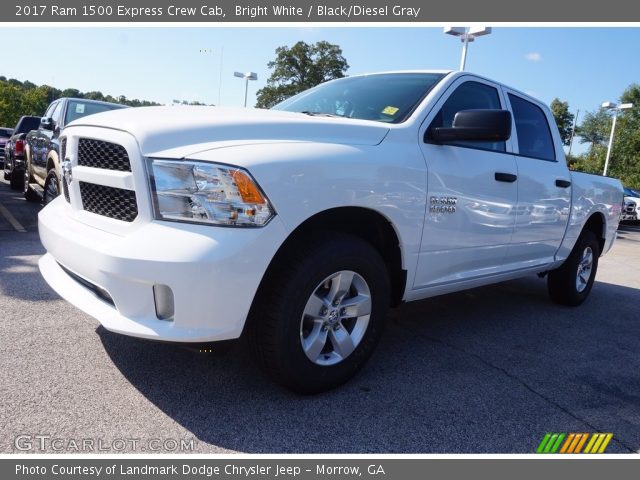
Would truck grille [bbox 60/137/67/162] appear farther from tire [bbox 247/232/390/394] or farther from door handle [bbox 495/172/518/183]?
door handle [bbox 495/172/518/183]

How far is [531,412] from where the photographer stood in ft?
8.77

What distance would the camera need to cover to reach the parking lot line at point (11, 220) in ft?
21.6

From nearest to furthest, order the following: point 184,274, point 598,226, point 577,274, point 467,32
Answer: point 184,274, point 577,274, point 598,226, point 467,32

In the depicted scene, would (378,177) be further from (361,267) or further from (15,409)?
(15,409)

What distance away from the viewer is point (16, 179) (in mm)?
11141

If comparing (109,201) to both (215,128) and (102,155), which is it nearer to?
(102,155)

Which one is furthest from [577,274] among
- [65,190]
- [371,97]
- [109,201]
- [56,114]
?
[56,114]

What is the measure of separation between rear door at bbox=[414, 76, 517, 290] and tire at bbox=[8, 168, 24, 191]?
10551 mm

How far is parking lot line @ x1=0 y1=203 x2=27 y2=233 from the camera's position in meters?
6.57

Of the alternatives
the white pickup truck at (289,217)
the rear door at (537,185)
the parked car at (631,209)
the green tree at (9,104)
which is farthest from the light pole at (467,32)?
Answer: the green tree at (9,104)

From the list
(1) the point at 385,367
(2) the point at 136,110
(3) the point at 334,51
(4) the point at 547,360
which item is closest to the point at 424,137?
(1) the point at 385,367

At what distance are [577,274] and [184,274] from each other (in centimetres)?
436

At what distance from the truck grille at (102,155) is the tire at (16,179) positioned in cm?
987

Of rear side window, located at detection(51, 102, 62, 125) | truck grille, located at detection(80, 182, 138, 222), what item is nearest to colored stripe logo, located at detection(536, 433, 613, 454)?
truck grille, located at detection(80, 182, 138, 222)
